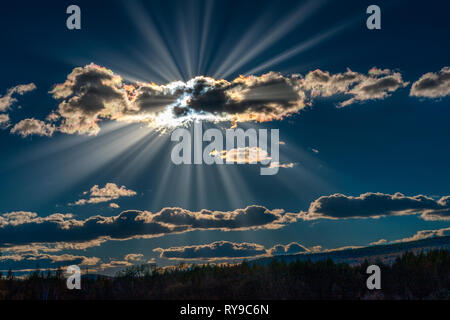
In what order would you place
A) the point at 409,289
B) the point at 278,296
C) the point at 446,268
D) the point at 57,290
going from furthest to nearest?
the point at 446,268
the point at 409,289
the point at 57,290
the point at 278,296

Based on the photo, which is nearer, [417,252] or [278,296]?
[278,296]
